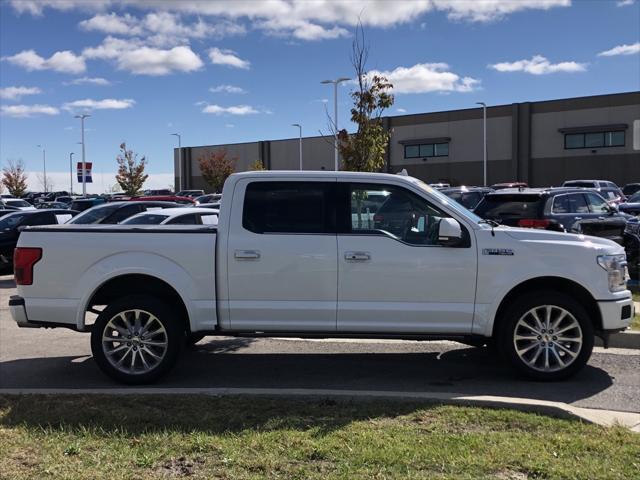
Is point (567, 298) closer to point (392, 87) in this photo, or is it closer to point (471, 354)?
point (471, 354)

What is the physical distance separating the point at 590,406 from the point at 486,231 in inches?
66.7

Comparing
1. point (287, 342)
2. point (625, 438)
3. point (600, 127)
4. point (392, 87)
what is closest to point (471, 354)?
point (287, 342)

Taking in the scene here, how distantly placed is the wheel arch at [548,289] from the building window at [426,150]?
51.1 meters

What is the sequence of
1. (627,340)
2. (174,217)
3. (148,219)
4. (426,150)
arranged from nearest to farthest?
(627,340), (174,217), (148,219), (426,150)

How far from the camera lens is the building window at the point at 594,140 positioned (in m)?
47.6

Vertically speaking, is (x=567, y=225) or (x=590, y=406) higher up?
(x=567, y=225)

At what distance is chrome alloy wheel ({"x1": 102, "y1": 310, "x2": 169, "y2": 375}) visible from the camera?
19.8ft

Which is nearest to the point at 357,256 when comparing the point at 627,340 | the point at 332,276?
the point at 332,276

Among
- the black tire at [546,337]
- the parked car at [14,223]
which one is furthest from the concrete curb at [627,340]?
the parked car at [14,223]

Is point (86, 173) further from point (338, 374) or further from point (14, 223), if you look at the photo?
point (338, 374)

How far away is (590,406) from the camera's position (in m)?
5.37

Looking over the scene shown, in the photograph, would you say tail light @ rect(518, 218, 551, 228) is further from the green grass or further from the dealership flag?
the dealership flag

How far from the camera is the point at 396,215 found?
6000 millimetres

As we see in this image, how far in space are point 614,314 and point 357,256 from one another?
239cm
